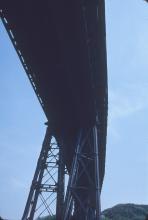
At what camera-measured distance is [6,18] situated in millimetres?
7910

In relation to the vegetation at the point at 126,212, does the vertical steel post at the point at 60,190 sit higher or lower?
lower

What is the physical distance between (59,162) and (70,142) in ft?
5.27

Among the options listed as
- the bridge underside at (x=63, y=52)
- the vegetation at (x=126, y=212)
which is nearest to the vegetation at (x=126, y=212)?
the vegetation at (x=126, y=212)

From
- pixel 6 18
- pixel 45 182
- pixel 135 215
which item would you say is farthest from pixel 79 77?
pixel 135 215

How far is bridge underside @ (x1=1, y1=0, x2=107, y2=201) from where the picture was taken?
7391mm

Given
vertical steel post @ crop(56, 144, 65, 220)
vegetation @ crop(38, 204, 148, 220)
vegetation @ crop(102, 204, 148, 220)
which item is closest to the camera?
vertical steel post @ crop(56, 144, 65, 220)

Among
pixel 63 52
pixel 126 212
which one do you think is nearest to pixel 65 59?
pixel 63 52

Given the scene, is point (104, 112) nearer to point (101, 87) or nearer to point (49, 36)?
point (101, 87)

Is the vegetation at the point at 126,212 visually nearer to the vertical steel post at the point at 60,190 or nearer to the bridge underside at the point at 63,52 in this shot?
the vertical steel post at the point at 60,190

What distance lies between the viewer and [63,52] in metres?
8.13

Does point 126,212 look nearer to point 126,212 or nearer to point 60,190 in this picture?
point 126,212

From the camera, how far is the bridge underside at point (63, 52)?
739 cm

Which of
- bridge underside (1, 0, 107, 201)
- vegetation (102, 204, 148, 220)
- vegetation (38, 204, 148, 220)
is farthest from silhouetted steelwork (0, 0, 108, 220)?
vegetation (102, 204, 148, 220)

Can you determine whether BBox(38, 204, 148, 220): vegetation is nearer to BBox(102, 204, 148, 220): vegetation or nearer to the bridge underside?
BBox(102, 204, 148, 220): vegetation
